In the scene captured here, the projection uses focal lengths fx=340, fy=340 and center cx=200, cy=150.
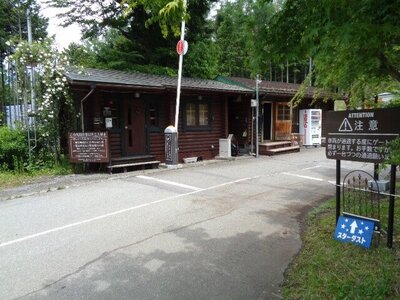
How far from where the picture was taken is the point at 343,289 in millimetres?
3273

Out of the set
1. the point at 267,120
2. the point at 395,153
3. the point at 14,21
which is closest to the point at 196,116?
the point at 267,120

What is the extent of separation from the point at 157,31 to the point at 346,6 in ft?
63.7

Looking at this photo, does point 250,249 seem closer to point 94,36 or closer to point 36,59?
point 36,59

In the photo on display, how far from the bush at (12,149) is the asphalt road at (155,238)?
2.75m

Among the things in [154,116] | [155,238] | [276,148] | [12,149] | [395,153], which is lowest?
[155,238]

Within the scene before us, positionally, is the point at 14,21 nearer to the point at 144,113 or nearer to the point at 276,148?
the point at 144,113

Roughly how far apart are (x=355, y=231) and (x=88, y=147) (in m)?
7.73

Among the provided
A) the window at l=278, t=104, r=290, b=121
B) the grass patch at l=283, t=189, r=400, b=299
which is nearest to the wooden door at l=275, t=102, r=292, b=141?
the window at l=278, t=104, r=290, b=121

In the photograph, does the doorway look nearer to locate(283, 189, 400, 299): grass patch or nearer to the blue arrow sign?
locate(283, 189, 400, 299): grass patch

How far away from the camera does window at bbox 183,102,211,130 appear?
43.1 ft

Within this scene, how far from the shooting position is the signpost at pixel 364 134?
13.5ft

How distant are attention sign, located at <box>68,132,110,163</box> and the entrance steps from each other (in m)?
7.08

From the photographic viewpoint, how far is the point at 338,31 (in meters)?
2.44

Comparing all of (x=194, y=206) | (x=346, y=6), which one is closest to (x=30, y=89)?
(x=194, y=206)
